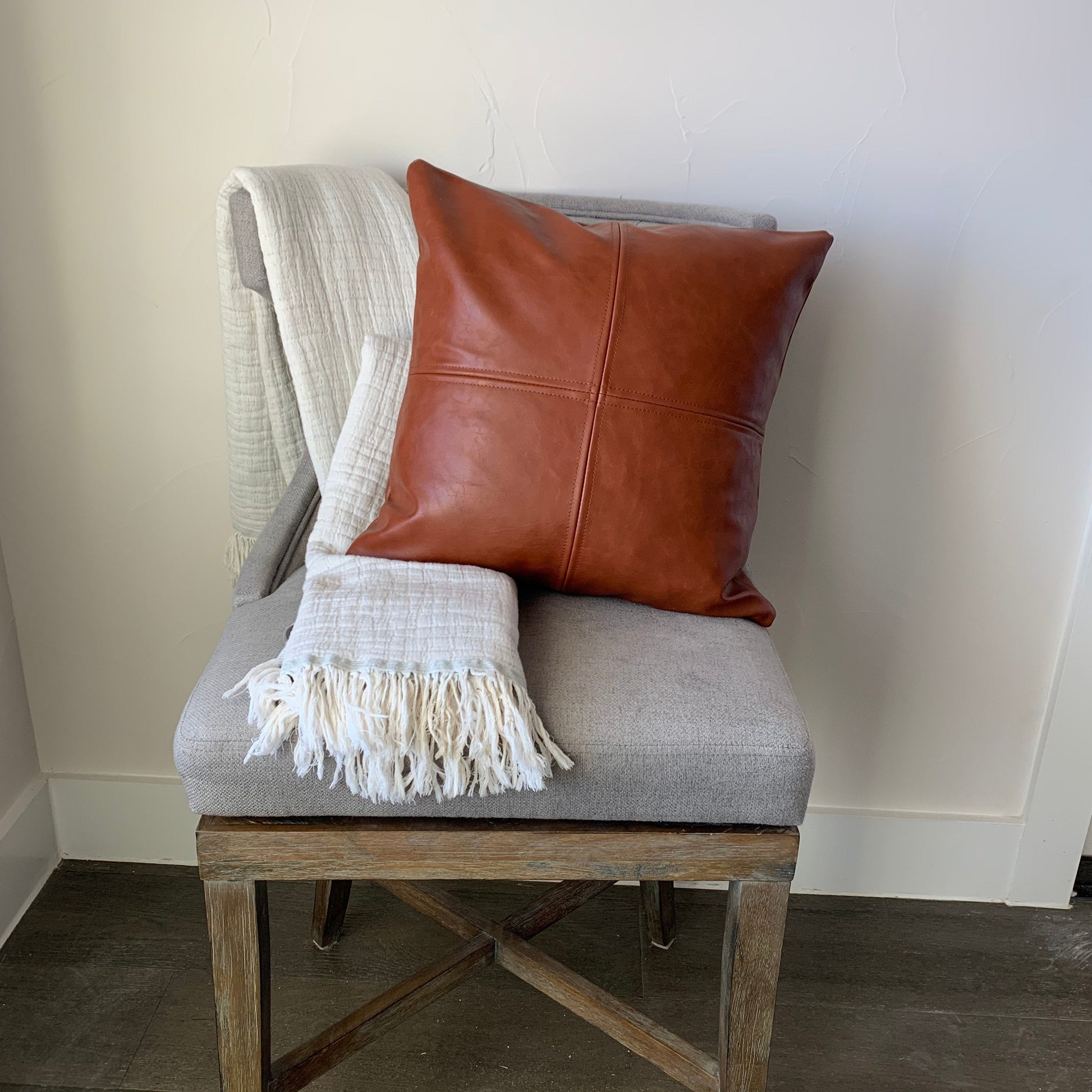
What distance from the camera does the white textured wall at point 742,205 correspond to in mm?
1015

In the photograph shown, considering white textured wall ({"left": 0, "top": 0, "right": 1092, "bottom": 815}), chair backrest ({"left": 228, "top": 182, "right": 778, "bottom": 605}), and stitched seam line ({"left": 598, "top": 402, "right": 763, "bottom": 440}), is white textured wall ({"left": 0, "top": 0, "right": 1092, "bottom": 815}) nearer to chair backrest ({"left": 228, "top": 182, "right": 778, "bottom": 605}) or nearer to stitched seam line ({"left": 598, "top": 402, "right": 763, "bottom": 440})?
chair backrest ({"left": 228, "top": 182, "right": 778, "bottom": 605})

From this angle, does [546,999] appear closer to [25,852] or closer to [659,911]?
[659,911]

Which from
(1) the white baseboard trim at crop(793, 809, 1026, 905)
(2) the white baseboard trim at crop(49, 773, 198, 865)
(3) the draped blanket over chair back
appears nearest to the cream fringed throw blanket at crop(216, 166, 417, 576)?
(3) the draped blanket over chair back

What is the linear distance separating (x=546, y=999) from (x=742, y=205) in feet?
3.01

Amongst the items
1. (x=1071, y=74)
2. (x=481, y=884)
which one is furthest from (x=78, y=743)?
(x=1071, y=74)

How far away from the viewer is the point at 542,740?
0.70 meters

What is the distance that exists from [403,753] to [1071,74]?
962mm

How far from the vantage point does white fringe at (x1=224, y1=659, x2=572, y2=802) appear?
2.21 feet

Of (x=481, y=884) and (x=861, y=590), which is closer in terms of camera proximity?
(x=861, y=590)

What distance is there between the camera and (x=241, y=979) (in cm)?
76

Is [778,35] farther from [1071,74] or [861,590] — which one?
[861,590]

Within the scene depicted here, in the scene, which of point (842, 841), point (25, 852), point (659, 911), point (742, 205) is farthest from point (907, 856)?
point (25, 852)

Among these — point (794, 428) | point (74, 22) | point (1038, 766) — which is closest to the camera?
point (74, 22)

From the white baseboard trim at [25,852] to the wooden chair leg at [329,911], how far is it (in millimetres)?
365
